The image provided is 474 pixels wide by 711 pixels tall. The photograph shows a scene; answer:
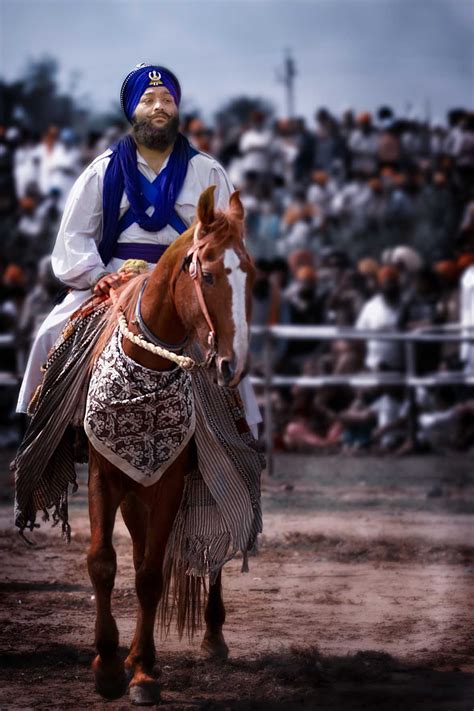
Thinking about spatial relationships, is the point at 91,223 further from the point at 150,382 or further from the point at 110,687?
the point at 110,687

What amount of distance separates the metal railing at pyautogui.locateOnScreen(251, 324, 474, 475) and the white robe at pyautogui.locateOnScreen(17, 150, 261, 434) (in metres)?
6.26

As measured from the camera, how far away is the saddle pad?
18.2 ft

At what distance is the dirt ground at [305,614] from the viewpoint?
569cm

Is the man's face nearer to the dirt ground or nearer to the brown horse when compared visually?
the brown horse

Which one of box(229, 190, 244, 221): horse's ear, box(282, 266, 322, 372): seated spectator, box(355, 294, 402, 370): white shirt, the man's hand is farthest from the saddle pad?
box(282, 266, 322, 372): seated spectator

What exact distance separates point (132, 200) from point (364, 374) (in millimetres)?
7684

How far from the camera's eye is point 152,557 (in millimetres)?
5766

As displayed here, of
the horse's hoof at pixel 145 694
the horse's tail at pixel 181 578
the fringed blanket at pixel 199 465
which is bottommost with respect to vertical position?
the horse's hoof at pixel 145 694

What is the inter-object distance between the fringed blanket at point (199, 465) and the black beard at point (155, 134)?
82cm

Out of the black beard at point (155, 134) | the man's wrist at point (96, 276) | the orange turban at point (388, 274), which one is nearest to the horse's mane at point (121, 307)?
the man's wrist at point (96, 276)

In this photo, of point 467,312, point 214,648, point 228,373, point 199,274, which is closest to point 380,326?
point 467,312

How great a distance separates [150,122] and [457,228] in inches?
451

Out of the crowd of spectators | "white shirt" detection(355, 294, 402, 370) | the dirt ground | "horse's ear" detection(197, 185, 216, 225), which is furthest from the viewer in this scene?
the crowd of spectators

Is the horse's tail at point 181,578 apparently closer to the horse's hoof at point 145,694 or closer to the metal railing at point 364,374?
the horse's hoof at point 145,694
